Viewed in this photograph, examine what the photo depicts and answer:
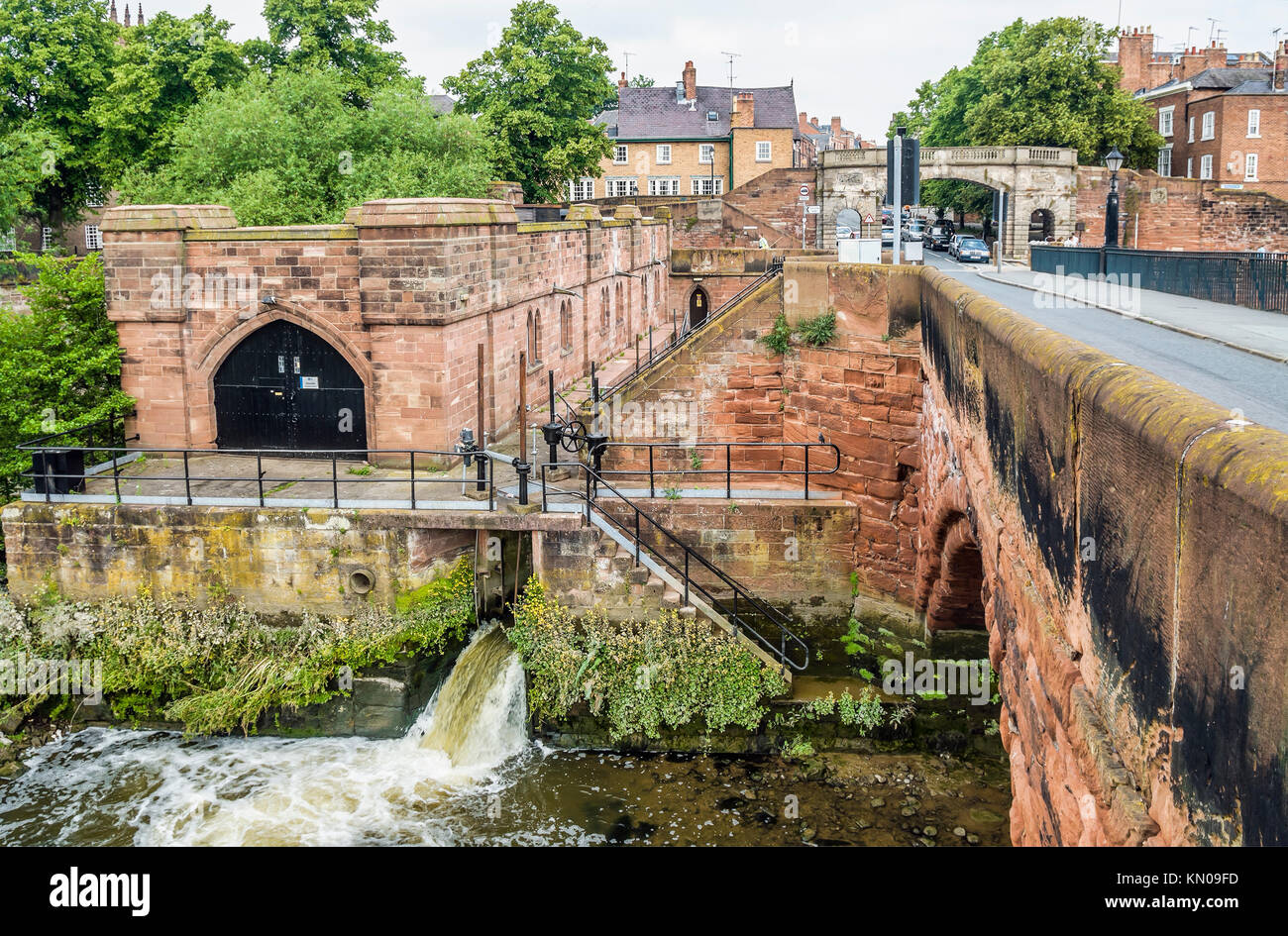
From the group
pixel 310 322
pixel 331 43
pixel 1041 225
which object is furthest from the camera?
pixel 1041 225

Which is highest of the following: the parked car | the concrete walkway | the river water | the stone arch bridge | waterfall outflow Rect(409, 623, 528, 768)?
the stone arch bridge

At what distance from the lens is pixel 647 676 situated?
52.0ft

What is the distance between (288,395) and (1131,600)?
59.4ft

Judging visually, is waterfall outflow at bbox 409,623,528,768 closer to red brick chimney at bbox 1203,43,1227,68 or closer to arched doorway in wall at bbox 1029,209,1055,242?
arched doorway in wall at bbox 1029,209,1055,242

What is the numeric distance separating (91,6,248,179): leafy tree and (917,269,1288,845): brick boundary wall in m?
38.7

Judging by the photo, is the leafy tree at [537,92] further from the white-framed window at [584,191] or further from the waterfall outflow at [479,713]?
the waterfall outflow at [479,713]

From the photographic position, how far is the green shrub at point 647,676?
15.6m

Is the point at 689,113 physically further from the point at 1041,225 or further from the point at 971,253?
the point at 971,253

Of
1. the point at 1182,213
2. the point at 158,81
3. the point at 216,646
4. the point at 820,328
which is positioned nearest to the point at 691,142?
the point at 1182,213

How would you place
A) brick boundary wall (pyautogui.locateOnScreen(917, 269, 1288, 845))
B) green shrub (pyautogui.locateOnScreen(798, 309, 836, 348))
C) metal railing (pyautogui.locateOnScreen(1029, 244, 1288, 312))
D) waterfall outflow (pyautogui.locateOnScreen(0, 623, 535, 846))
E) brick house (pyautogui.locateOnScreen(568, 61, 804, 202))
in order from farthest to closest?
brick house (pyautogui.locateOnScreen(568, 61, 804, 202))
green shrub (pyautogui.locateOnScreen(798, 309, 836, 348))
metal railing (pyautogui.locateOnScreen(1029, 244, 1288, 312))
waterfall outflow (pyautogui.locateOnScreen(0, 623, 535, 846))
brick boundary wall (pyautogui.locateOnScreen(917, 269, 1288, 845))

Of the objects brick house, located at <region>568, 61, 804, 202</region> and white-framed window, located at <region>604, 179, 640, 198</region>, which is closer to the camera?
brick house, located at <region>568, 61, 804, 202</region>

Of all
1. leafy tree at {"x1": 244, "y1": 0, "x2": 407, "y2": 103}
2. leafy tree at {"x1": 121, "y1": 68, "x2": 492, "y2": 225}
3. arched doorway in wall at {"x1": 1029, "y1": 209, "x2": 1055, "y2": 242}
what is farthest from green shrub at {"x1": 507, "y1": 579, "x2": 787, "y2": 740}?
arched doorway in wall at {"x1": 1029, "y1": 209, "x2": 1055, "y2": 242}

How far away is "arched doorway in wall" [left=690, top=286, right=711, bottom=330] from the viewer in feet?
148

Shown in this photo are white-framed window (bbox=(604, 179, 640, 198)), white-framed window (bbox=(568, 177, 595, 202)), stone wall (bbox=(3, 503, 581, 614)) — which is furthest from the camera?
white-framed window (bbox=(604, 179, 640, 198))
